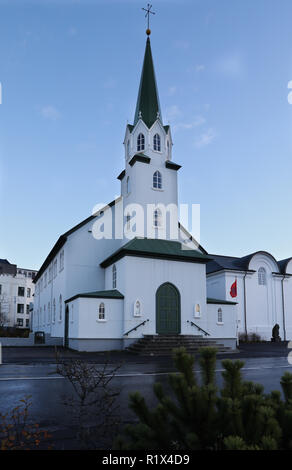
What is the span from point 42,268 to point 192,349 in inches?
991

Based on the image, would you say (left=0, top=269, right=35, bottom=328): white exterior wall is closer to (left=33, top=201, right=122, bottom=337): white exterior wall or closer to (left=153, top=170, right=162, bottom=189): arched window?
(left=33, top=201, right=122, bottom=337): white exterior wall

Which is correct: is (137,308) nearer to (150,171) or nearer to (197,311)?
(197,311)

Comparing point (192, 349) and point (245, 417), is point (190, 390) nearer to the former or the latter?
point (245, 417)

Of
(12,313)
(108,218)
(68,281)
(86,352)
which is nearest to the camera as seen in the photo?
(86,352)

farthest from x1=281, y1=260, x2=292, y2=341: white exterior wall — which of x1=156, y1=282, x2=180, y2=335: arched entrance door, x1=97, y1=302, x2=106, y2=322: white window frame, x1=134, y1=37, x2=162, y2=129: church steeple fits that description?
x1=97, y1=302, x2=106, y2=322: white window frame

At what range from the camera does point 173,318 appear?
24.4 metres

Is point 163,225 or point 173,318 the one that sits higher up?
point 163,225

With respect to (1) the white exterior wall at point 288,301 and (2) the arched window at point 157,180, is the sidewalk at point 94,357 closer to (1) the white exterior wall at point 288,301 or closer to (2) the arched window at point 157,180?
(2) the arched window at point 157,180

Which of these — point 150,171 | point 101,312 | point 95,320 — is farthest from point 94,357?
point 150,171

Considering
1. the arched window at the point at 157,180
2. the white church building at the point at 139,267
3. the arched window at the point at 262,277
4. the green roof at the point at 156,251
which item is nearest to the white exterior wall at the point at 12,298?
the white church building at the point at 139,267

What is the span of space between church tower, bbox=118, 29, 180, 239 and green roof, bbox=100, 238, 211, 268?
38.4 inches

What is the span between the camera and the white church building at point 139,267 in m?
22.9
